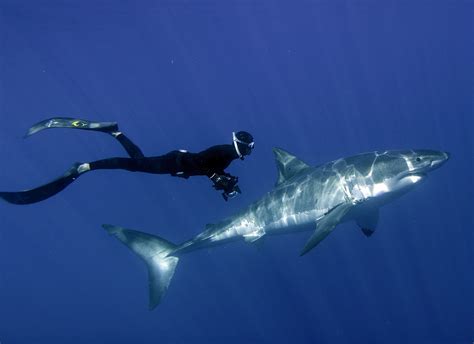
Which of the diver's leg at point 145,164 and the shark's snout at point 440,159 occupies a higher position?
the diver's leg at point 145,164

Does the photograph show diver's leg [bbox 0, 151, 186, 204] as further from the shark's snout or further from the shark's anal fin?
the shark's snout

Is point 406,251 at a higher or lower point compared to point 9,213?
lower

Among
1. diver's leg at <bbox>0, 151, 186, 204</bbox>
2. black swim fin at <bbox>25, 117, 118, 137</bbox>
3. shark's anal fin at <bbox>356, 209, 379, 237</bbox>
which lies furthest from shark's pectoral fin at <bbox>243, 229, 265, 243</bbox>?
black swim fin at <bbox>25, 117, 118, 137</bbox>

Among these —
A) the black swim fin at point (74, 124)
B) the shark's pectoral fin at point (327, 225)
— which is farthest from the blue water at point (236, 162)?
the black swim fin at point (74, 124)

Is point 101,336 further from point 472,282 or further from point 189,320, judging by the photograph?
point 472,282

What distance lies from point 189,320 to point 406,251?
1768 centimetres

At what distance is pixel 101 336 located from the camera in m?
34.1

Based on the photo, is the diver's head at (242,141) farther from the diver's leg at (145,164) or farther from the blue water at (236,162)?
the blue water at (236,162)

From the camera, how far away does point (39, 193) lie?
715cm

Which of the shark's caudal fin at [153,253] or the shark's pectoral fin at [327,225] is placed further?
the shark's caudal fin at [153,253]

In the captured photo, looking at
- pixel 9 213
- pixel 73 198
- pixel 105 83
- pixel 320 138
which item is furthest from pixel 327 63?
pixel 9 213

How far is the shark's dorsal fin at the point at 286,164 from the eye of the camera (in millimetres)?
10625

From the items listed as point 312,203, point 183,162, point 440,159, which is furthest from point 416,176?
point 183,162

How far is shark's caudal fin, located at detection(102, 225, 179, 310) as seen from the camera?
32.6 ft
